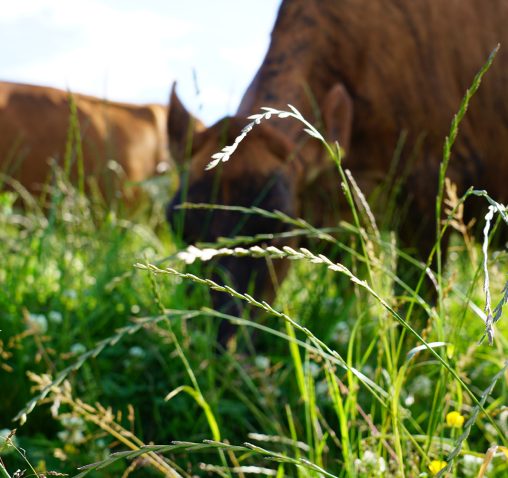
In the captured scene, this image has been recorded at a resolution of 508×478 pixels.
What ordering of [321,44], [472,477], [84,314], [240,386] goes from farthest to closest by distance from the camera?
[321,44], [84,314], [240,386], [472,477]

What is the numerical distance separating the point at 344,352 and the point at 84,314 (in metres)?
0.92

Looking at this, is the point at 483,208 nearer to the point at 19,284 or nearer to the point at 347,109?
the point at 347,109

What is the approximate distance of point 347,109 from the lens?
145 inches

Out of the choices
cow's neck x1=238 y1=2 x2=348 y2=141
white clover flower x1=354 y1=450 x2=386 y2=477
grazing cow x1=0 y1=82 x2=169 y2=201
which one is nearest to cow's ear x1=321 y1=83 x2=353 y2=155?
cow's neck x1=238 y1=2 x2=348 y2=141

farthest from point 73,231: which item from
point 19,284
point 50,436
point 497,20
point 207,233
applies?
point 497,20

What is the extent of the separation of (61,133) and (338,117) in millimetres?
6232

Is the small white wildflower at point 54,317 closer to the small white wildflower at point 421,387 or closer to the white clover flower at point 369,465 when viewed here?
the small white wildflower at point 421,387

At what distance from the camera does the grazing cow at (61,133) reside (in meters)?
9.00

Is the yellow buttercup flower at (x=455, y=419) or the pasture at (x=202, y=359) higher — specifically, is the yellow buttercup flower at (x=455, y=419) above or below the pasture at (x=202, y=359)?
above

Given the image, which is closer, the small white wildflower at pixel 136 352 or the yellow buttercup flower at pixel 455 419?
the yellow buttercup flower at pixel 455 419

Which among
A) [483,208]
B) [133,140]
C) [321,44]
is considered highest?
[321,44]

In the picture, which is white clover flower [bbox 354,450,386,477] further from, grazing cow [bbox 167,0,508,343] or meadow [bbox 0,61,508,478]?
grazing cow [bbox 167,0,508,343]

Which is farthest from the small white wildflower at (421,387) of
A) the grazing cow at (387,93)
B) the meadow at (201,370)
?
the grazing cow at (387,93)

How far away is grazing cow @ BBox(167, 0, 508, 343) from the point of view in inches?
156
